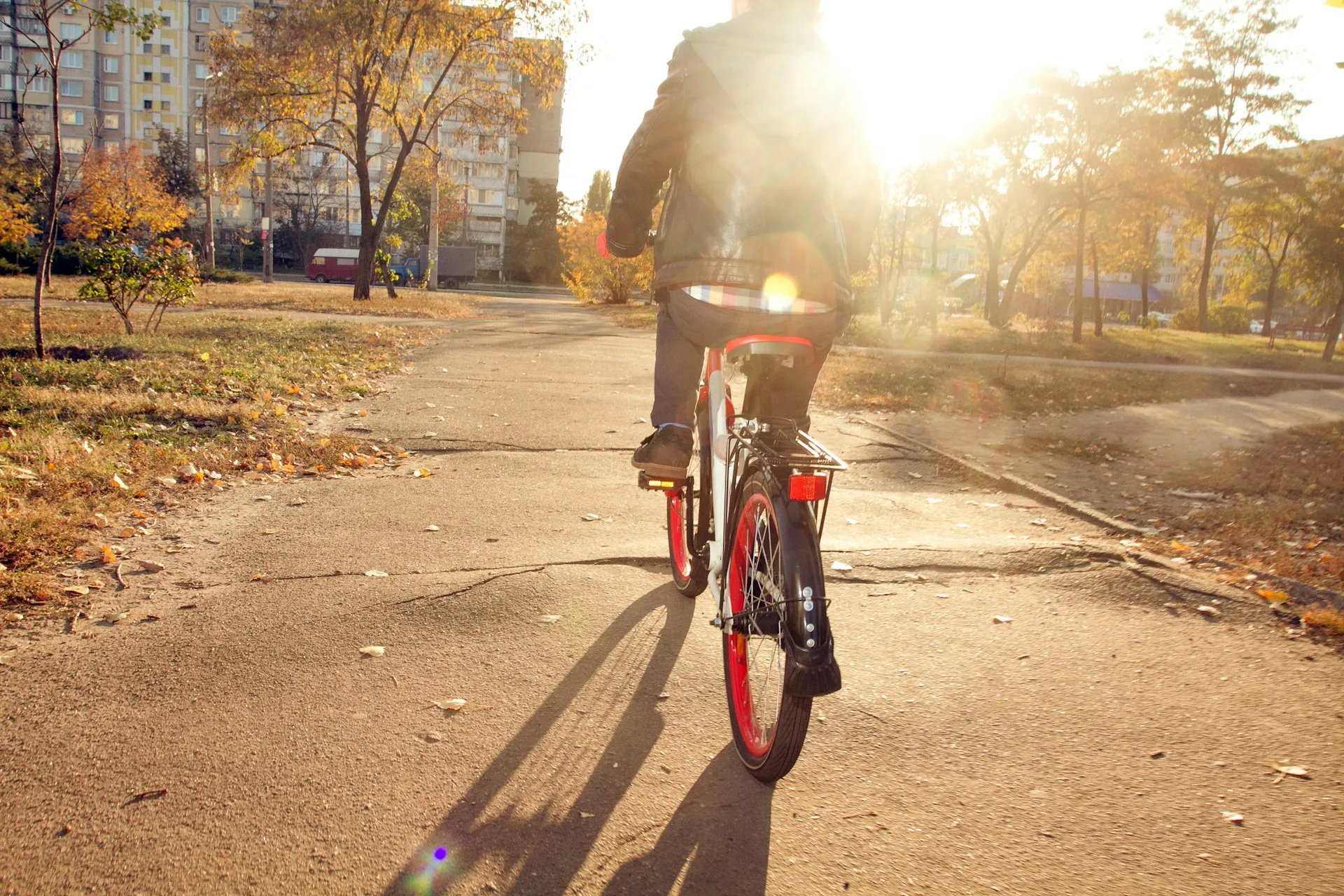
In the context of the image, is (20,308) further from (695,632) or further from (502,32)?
(695,632)

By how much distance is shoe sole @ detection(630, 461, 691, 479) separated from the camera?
10.8 ft

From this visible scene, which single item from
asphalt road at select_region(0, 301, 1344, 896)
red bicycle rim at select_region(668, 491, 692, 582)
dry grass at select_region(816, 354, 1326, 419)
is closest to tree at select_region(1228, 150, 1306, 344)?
dry grass at select_region(816, 354, 1326, 419)

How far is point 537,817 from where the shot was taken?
2383mm

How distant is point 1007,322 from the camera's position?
38875 millimetres

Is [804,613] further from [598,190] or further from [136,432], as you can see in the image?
[598,190]

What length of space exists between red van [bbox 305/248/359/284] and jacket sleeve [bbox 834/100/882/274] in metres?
60.5

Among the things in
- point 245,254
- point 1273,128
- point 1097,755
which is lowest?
point 1097,755

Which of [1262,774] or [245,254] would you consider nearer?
[1262,774]

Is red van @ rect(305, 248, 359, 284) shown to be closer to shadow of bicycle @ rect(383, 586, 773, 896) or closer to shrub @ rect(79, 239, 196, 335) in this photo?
shrub @ rect(79, 239, 196, 335)

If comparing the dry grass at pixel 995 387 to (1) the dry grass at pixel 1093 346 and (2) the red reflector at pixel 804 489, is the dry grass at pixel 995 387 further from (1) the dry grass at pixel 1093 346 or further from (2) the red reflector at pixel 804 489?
(2) the red reflector at pixel 804 489

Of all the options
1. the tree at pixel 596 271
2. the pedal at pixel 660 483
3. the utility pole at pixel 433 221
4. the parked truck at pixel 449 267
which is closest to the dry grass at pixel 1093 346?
the tree at pixel 596 271

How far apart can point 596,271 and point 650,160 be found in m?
37.2

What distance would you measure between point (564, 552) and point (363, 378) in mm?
6546

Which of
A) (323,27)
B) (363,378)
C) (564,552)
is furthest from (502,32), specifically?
(564,552)
